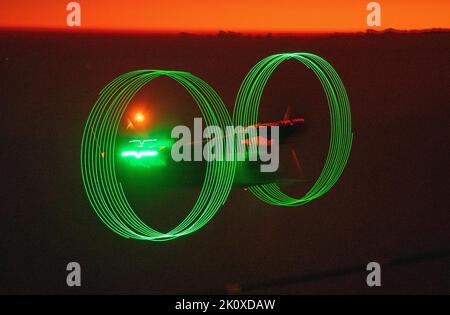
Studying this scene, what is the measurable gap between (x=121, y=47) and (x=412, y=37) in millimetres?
3013

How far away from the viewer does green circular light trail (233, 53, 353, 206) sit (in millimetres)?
5016

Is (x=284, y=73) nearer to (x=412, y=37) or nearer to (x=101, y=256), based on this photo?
(x=412, y=37)

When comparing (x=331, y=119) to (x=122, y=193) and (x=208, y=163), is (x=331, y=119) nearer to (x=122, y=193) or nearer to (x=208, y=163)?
(x=208, y=163)

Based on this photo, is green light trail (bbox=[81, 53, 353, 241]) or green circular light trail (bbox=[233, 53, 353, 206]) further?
green circular light trail (bbox=[233, 53, 353, 206])

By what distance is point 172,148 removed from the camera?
492cm

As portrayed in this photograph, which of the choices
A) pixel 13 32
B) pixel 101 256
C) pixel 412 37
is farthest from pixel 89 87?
pixel 412 37

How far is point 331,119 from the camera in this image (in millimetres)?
Result: 5277

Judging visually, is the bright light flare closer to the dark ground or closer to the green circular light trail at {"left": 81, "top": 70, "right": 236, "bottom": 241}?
the green circular light trail at {"left": 81, "top": 70, "right": 236, "bottom": 241}

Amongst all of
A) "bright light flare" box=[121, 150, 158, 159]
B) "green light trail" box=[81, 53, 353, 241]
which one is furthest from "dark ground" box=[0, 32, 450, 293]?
"bright light flare" box=[121, 150, 158, 159]

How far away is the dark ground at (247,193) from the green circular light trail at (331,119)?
0.34 feet

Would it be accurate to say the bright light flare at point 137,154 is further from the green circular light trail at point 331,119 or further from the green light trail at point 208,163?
the green circular light trail at point 331,119

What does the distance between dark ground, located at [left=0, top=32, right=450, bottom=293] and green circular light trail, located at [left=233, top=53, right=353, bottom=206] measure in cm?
10
